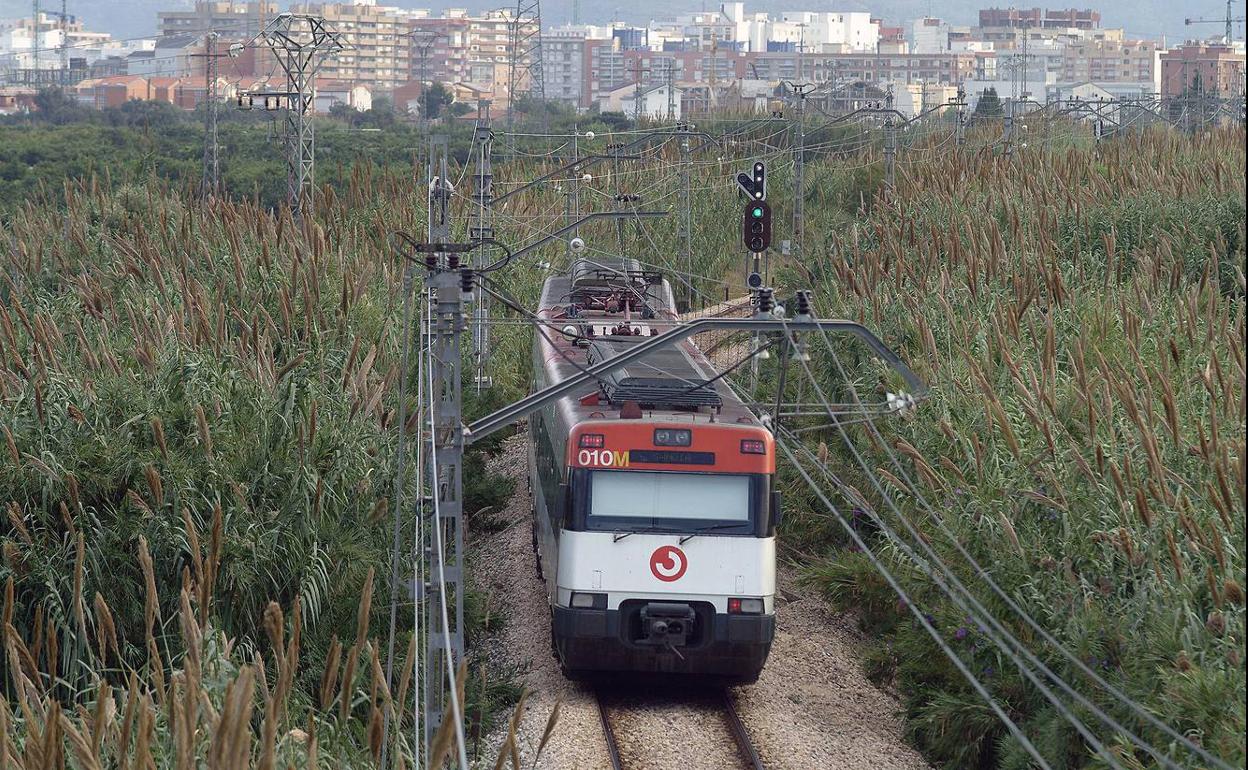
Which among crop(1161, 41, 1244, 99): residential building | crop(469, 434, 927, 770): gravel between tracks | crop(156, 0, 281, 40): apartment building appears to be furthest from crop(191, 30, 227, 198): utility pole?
crop(156, 0, 281, 40): apartment building

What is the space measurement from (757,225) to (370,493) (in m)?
7.42

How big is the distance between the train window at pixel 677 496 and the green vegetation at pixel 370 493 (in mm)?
1493

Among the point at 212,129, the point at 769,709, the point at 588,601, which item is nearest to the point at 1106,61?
the point at 212,129

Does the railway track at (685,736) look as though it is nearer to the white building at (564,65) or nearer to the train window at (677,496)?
the train window at (677,496)

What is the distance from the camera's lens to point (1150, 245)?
894 inches

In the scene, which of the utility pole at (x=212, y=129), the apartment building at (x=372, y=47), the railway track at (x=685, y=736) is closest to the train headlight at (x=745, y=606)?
the railway track at (x=685, y=736)

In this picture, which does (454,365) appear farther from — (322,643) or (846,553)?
(846,553)

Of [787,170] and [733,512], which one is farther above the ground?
[787,170]

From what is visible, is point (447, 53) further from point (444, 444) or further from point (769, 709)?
point (444, 444)

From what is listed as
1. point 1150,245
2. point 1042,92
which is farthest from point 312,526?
point 1042,92

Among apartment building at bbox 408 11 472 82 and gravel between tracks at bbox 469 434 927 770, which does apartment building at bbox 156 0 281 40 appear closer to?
apartment building at bbox 408 11 472 82

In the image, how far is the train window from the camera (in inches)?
488

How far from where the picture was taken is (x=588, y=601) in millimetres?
12336

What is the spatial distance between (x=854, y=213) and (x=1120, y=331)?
956 inches
